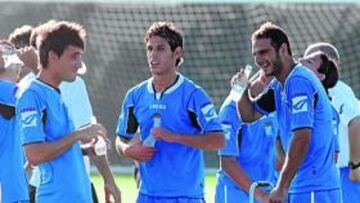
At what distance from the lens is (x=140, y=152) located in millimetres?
7695

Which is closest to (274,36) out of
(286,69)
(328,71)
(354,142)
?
(286,69)

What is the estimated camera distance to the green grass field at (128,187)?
52.1ft

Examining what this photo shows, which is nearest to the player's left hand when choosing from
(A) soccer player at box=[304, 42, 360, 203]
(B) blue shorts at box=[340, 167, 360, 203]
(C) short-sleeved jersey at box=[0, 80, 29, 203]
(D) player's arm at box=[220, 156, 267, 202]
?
(D) player's arm at box=[220, 156, 267, 202]

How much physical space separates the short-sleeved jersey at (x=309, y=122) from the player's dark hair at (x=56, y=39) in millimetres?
1383

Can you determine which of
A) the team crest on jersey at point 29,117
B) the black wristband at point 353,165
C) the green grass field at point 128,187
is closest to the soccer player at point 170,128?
the team crest on jersey at point 29,117

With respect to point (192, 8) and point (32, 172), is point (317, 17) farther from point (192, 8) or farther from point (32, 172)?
point (32, 172)

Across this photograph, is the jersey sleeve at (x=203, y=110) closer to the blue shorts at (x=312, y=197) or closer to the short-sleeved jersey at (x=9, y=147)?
→ the blue shorts at (x=312, y=197)

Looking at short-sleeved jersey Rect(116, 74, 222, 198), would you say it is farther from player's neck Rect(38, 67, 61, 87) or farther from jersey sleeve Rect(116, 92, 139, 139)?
player's neck Rect(38, 67, 61, 87)

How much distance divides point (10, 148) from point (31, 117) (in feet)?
3.74

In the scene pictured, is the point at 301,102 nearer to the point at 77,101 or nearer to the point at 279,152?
the point at 279,152

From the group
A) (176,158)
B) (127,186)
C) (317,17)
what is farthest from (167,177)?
(317,17)

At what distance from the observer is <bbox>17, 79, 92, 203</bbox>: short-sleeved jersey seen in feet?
23.6

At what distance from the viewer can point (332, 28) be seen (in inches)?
960

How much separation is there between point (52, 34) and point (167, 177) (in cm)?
118
